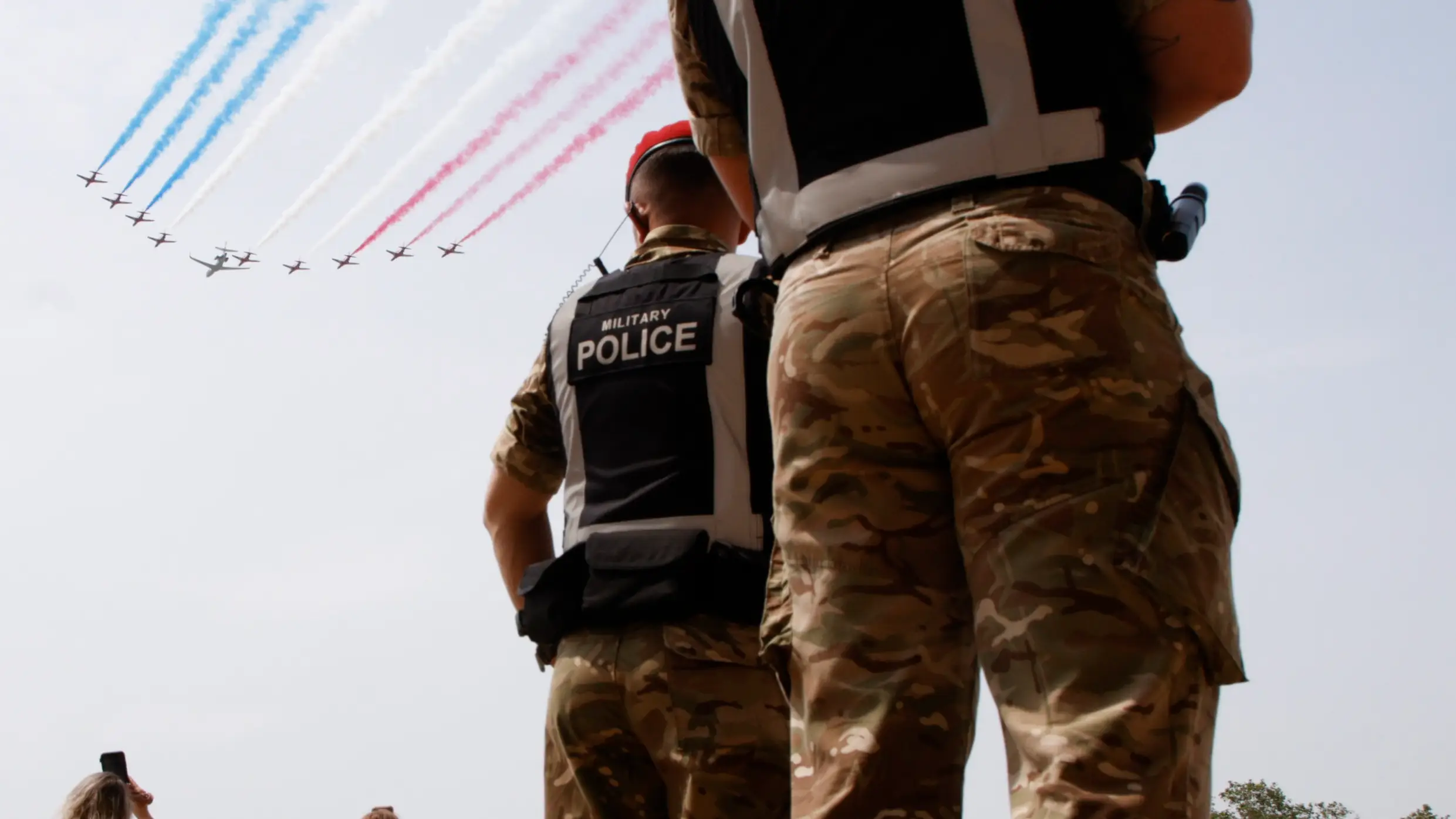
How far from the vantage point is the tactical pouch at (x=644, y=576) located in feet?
11.4

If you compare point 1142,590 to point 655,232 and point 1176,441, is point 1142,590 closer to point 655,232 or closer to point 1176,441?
point 1176,441

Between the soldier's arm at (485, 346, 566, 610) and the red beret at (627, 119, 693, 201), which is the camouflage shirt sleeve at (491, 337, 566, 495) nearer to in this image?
the soldier's arm at (485, 346, 566, 610)

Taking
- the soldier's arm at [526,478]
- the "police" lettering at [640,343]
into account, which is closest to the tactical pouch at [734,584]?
the "police" lettering at [640,343]

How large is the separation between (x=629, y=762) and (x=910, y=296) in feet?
5.94

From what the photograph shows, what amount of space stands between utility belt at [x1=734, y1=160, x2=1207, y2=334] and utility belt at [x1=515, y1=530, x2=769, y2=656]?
131cm

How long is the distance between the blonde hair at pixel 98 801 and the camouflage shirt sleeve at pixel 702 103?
167 inches

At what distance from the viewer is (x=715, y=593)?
3486 mm

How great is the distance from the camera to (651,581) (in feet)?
11.5

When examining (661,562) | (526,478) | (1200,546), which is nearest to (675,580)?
(661,562)

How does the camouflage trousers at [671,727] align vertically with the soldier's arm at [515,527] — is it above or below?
below

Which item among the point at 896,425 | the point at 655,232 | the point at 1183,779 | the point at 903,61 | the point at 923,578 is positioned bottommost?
the point at 1183,779

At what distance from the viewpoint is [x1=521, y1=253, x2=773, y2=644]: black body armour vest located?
11.6ft

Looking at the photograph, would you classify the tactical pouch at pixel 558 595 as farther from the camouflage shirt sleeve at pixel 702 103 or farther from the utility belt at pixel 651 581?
the camouflage shirt sleeve at pixel 702 103

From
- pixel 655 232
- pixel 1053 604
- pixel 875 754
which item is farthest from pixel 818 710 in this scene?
pixel 655 232
